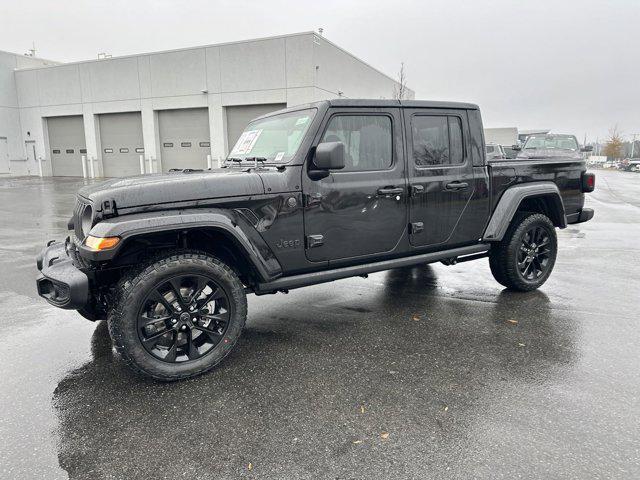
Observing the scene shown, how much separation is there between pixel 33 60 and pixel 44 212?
998 inches

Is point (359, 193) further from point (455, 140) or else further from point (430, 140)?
point (455, 140)

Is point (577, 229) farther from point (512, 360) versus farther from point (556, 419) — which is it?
point (556, 419)

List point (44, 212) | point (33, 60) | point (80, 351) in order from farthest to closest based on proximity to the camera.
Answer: point (33, 60)
point (44, 212)
point (80, 351)

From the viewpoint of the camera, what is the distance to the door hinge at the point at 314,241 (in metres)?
3.60

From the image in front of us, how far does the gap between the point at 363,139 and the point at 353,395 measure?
216 cm

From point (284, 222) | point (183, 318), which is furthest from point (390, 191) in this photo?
point (183, 318)

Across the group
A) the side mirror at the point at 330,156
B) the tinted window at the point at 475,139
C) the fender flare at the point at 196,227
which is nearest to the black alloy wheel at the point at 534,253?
the tinted window at the point at 475,139

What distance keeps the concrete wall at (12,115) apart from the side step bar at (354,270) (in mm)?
32574

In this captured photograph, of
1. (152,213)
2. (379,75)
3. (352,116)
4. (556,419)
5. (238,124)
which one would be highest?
(379,75)

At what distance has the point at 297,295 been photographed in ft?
16.9

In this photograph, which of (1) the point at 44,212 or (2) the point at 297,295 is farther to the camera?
(1) the point at 44,212

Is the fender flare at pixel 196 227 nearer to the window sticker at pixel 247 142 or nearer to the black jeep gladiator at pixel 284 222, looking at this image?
the black jeep gladiator at pixel 284 222

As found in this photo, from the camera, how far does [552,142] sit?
54.8 ft

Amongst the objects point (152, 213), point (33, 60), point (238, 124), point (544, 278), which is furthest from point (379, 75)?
point (152, 213)
